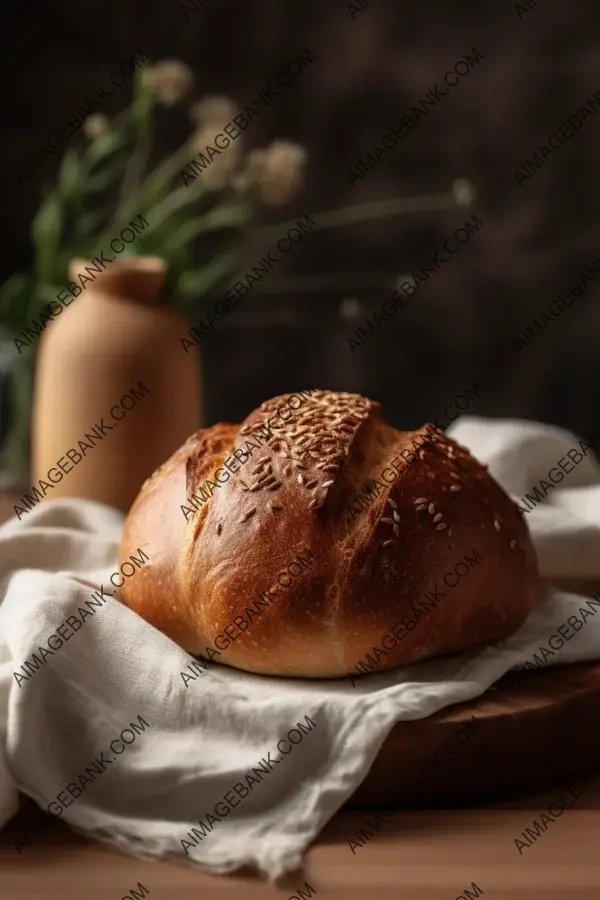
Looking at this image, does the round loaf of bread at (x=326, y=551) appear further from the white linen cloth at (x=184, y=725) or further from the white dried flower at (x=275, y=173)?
the white dried flower at (x=275, y=173)

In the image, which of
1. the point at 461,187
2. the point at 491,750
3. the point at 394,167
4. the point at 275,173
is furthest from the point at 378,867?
the point at 394,167

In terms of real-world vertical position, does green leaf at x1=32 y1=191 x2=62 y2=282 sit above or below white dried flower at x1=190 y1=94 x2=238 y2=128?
below

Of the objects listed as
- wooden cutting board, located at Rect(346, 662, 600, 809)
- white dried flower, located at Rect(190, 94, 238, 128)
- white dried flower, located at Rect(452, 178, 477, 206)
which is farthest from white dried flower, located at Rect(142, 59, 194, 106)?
wooden cutting board, located at Rect(346, 662, 600, 809)

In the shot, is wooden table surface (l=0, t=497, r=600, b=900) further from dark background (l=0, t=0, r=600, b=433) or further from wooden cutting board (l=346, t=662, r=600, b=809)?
dark background (l=0, t=0, r=600, b=433)

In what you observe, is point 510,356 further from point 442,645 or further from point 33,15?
point 442,645

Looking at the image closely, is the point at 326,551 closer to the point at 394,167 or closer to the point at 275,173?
the point at 275,173
